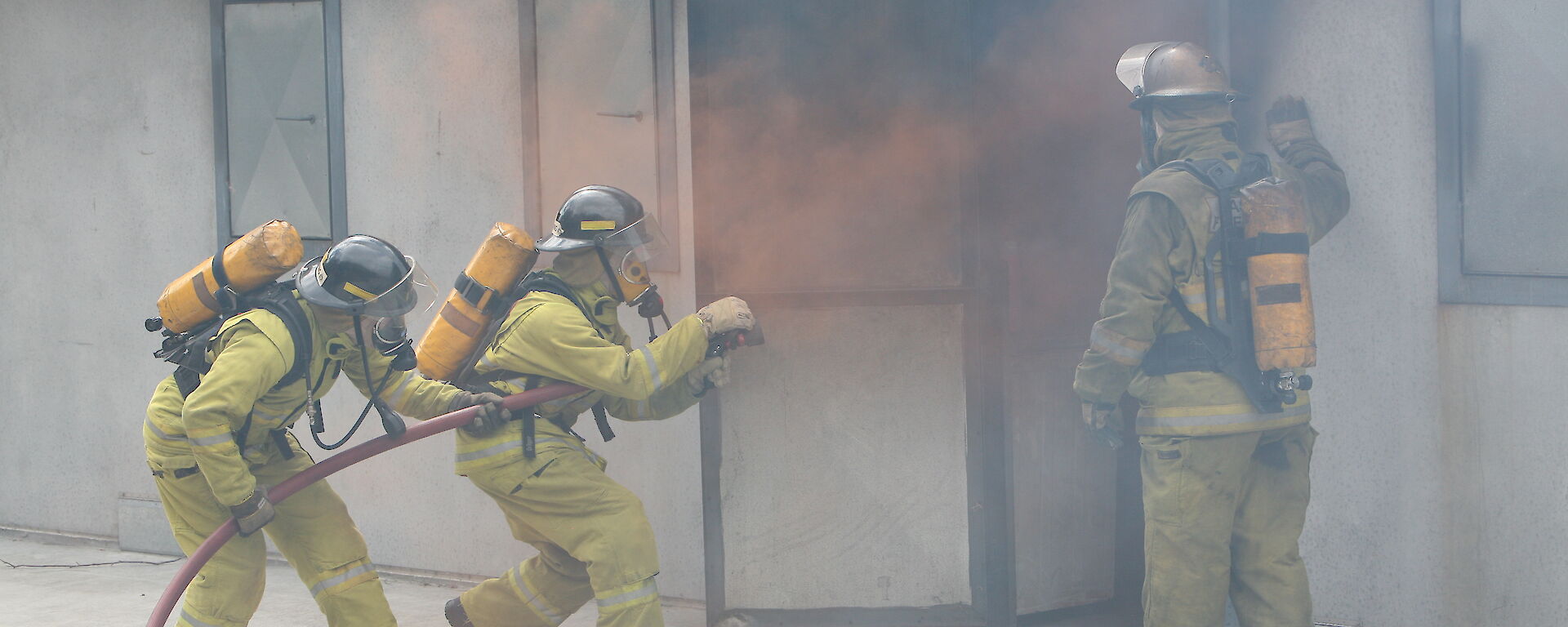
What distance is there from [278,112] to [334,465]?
8.71 feet

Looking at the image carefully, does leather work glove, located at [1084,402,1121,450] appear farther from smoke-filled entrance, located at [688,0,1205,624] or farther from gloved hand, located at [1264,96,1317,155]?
gloved hand, located at [1264,96,1317,155]

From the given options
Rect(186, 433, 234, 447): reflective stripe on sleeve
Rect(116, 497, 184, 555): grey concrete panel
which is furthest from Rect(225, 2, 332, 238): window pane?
Rect(186, 433, 234, 447): reflective stripe on sleeve

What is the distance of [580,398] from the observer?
14.7 ft

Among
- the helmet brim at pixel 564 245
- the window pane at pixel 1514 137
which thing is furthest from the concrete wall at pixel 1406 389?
the helmet brim at pixel 564 245

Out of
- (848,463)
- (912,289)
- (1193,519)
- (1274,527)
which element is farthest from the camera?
(848,463)

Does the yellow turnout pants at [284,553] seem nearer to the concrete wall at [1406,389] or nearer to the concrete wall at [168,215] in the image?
the concrete wall at [168,215]

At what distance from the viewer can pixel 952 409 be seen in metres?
4.80

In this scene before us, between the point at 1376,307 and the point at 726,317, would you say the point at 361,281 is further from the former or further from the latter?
the point at 1376,307

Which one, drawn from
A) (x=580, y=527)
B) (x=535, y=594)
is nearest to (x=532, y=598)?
(x=535, y=594)

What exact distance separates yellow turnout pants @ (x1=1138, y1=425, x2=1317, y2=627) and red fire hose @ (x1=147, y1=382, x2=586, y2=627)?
1.88 m

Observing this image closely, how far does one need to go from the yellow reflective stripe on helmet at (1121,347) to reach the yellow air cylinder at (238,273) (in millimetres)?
2520

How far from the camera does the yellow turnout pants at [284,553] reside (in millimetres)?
4125

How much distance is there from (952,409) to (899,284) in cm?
50

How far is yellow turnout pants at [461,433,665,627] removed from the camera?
4168 mm
